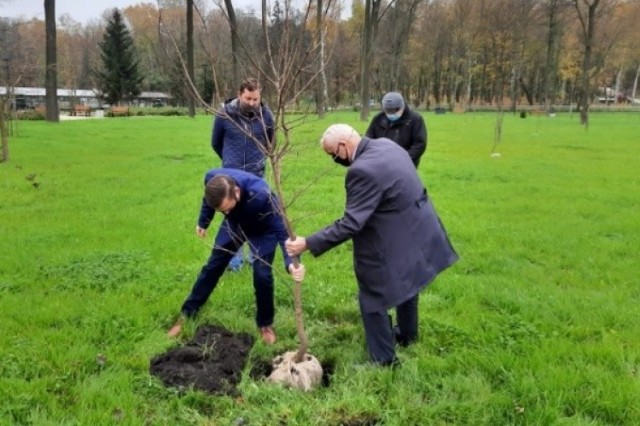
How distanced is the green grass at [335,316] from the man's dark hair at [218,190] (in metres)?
0.57

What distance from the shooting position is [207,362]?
157 inches

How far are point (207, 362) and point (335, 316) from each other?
51.5 inches

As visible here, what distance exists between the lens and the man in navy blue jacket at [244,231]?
3.98m

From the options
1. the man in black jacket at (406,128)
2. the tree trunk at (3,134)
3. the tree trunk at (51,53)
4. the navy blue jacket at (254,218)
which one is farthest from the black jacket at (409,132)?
the tree trunk at (51,53)

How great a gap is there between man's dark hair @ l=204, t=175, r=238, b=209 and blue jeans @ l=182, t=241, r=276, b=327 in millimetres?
551

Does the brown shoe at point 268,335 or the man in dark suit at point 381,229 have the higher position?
the man in dark suit at point 381,229

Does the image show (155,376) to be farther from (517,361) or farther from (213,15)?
(213,15)

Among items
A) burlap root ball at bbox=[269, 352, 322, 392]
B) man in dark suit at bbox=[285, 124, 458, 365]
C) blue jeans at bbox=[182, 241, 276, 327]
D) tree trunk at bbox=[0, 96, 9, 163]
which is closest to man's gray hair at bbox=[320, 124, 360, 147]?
man in dark suit at bbox=[285, 124, 458, 365]

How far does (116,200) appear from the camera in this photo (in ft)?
32.0

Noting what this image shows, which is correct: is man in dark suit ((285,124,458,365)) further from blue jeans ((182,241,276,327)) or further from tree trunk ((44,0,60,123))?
tree trunk ((44,0,60,123))

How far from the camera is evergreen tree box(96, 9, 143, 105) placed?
54.5 metres

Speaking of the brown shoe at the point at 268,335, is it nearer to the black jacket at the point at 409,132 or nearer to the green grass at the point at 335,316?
the green grass at the point at 335,316

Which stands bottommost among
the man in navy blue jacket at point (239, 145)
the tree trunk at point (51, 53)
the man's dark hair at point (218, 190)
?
the man's dark hair at point (218, 190)

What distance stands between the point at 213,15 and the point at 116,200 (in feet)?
14.1
